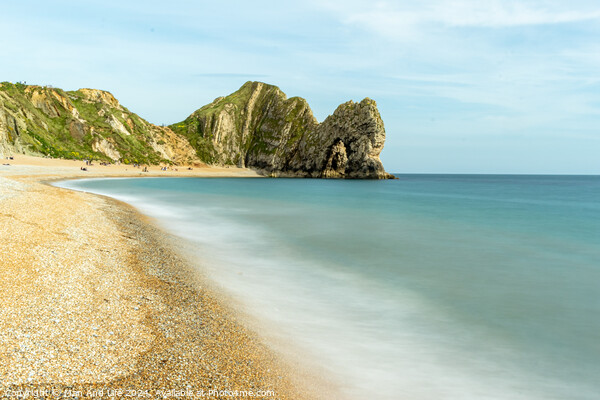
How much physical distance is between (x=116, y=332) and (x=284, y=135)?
152937 millimetres

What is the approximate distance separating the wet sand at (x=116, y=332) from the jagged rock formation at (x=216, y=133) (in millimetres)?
77782

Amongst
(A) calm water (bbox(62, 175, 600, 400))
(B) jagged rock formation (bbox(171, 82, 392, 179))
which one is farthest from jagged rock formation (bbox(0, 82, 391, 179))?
(A) calm water (bbox(62, 175, 600, 400))

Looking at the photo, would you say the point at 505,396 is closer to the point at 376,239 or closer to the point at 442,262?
the point at 442,262

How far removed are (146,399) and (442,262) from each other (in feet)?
48.0

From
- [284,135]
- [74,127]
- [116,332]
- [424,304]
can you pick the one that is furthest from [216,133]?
[116,332]

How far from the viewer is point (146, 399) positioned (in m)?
4.68

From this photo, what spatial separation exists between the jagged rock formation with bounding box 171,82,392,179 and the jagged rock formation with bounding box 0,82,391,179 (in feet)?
1.19

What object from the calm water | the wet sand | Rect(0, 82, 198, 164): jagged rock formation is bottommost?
the calm water

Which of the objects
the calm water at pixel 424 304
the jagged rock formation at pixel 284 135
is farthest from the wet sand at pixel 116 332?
the jagged rock formation at pixel 284 135

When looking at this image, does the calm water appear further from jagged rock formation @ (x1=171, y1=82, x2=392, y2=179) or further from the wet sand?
jagged rock formation @ (x1=171, y1=82, x2=392, y2=179)

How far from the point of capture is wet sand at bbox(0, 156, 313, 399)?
16.1ft

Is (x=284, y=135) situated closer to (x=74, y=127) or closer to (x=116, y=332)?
(x=74, y=127)

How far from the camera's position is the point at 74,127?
335 feet

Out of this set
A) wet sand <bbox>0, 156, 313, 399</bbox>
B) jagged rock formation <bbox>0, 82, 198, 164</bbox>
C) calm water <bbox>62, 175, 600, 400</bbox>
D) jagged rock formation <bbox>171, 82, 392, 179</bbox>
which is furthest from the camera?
jagged rock formation <bbox>171, 82, 392, 179</bbox>
